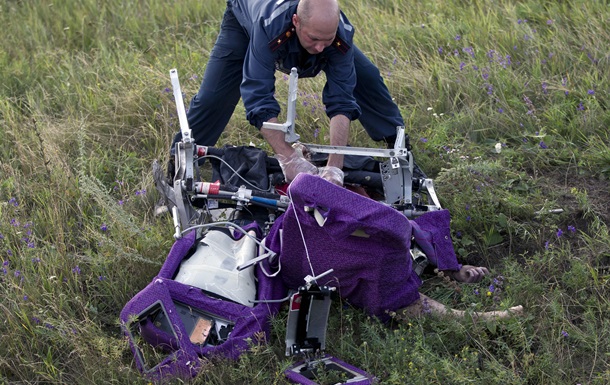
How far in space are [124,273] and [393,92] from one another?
2.78 metres

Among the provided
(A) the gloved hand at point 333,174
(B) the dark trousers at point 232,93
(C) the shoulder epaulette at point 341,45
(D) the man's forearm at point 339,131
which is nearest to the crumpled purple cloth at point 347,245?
(A) the gloved hand at point 333,174

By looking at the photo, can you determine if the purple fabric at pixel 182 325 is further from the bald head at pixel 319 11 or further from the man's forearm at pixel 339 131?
the bald head at pixel 319 11

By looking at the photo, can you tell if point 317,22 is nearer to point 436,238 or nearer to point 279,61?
point 279,61

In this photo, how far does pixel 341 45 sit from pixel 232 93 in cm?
104

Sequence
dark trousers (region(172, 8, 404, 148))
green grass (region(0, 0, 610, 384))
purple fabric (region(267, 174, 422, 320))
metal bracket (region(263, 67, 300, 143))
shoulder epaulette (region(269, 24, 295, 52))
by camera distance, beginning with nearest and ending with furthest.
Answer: purple fabric (region(267, 174, 422, 320)), green grass (region(0, 0, 610, 384)), metal bracket (region(263, 67, 300, 143)), shoulder epaulette (region(269, 24, 295, 52)), dark trousers (region(172, 8, 404, 148))

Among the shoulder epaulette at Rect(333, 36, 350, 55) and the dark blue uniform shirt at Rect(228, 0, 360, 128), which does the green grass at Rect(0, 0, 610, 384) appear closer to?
the dark blue uniform shirt at Rect(228, 0, 360, 128)

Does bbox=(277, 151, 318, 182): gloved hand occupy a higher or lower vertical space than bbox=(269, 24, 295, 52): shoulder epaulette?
lower

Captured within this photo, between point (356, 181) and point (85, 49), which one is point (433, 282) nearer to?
point (356, 181)

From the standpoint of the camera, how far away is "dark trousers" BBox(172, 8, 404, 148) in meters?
5.60

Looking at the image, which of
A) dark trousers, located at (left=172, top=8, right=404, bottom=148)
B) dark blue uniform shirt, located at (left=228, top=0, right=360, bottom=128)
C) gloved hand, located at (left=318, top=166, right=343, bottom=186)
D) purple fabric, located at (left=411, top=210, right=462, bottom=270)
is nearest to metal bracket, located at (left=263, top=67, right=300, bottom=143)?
dark blue uniform shirt, located at (left=228, top=0, right=360, bottom=128)

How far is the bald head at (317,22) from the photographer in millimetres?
4719

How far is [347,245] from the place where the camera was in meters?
4.23

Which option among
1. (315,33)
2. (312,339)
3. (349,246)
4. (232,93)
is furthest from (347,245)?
(232,93)

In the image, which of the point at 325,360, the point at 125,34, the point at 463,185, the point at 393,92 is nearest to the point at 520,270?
the point at 463,185
